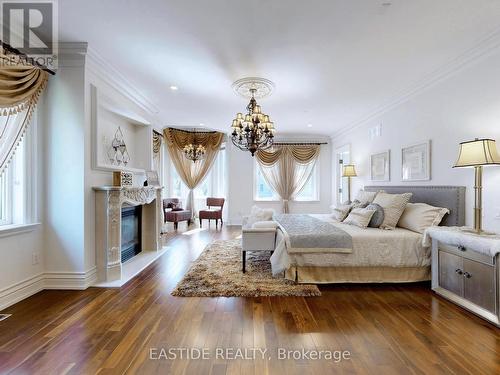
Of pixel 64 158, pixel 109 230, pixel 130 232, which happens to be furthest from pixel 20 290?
pixel 130 232

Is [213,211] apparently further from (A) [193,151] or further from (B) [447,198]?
(B) [447,198]

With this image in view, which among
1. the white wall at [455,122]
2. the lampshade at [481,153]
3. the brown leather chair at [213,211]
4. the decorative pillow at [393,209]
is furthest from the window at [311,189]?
the lampshade at [481,153]

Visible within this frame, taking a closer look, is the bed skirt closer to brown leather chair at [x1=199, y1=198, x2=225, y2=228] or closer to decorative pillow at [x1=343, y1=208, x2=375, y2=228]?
decorative pillow at [x1=343, y1=208, x2=375, y2=228]

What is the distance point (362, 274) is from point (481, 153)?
1789 mm

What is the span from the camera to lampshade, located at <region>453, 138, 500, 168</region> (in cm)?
237

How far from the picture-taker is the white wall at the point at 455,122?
8.75 ft

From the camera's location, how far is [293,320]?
90.4 inches

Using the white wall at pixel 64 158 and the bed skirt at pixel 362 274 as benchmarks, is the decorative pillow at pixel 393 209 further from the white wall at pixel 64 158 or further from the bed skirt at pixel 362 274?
the white wall at pixel 64 158

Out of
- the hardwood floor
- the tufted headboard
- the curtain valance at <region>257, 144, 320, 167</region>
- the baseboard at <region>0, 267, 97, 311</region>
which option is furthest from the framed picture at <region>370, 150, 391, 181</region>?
the baseboard at <region>0, 267, 97, 311</region>

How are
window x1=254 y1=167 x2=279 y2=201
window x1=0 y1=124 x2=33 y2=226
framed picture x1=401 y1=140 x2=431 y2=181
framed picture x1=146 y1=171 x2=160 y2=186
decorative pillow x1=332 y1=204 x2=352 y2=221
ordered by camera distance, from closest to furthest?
window x1=0 y1=124 x2=33 y2=226 < framed picture x1=401 y1=140 x2=431 y2=181 < decorative pillow x1=332 y1=204 x2=352 y2=221 < framed picture x1=146 y1=171 x2=160 y2=186 < window x1=254 y1=167 x2=279 y2=201

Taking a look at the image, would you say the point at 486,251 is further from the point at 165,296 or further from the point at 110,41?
the point at 110,41

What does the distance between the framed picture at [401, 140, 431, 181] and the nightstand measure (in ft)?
3.78

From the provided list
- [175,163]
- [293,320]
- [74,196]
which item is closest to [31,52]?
[74,196]

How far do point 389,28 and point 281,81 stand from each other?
1563 mm
